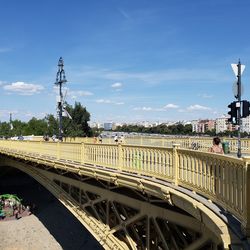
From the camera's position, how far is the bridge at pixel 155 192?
591cm

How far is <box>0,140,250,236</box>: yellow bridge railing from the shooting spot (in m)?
5.55

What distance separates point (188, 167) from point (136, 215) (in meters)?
4.31

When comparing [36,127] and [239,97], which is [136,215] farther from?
[36,127]

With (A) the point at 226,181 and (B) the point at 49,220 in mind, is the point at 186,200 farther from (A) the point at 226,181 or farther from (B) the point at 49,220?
(B) the point at 49,220

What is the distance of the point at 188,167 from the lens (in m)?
8.10

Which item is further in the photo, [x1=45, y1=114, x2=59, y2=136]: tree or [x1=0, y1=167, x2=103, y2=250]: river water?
[x1=45, y1=114, x2=59, y2=136]: tree

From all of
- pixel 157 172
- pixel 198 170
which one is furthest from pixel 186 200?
pixel 157 172

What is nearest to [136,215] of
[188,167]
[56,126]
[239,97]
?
[188,167]

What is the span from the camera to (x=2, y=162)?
1262 inches

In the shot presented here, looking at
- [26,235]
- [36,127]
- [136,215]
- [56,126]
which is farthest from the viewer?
Answer: [36,127]

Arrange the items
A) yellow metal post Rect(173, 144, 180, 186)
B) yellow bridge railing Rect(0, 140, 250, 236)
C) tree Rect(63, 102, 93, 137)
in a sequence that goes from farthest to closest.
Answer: tree Rect(63, 102, 93, 137), yellow metal post Rect(173, 144, 180, 186), yellow bridge railing Rect(0, 140, 250, 236)

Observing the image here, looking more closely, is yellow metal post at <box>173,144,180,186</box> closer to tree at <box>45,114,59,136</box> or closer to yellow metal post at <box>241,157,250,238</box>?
yellow metal post at <box>241,157,250,238</box>

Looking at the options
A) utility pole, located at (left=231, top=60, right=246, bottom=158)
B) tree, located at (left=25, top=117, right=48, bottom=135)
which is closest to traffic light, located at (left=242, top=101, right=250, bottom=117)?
utility pole, located at (left=231, top=60, right=246, bottom=158)

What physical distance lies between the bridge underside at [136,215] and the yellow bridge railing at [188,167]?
0.39 m
